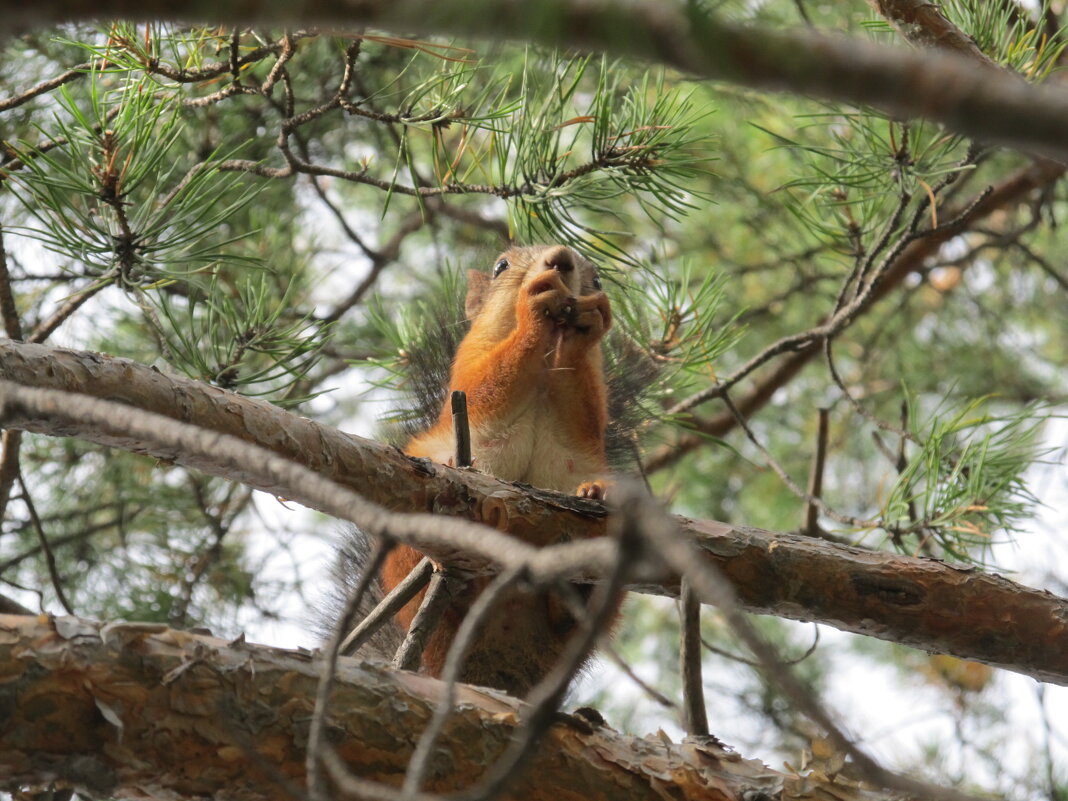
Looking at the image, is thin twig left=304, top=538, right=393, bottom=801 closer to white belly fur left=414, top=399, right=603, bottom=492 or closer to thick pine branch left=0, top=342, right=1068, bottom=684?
thick pine branch left=0, top=342, right=1068, bottom=684

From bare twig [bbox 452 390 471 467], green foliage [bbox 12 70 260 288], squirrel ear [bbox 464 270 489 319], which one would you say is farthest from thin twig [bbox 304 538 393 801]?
squirrel ear [bbox 464 270 489 319]

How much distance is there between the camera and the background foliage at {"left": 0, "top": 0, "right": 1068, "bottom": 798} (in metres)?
1.61

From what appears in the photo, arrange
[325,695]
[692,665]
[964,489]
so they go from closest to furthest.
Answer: [325,695] < [692,665] < [964,489]

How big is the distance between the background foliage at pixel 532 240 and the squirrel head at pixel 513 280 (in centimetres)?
8

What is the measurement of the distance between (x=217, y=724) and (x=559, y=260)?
1.25m

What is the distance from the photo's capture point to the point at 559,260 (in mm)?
2094

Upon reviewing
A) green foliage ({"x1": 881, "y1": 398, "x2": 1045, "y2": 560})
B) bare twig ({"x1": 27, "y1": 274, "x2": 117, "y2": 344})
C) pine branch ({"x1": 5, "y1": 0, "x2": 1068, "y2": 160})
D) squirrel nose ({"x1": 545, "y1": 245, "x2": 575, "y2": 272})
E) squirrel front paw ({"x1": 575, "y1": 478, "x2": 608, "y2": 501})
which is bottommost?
pine branch ({"x1": 5, "y1": 0, "x2": 1068, "y2": 160})

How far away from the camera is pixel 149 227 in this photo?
1.54 metres

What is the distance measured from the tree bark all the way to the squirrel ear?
1.37 metres

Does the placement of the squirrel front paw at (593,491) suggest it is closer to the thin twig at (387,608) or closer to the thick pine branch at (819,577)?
the thick pine branch at (819,577)

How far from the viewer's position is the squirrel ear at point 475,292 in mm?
2482

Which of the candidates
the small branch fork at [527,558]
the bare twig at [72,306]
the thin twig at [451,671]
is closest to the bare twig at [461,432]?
the bare twig at [72,306]

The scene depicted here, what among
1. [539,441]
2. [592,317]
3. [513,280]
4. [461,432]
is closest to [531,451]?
[539,441]

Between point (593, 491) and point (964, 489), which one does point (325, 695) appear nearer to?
point (593, 491)
